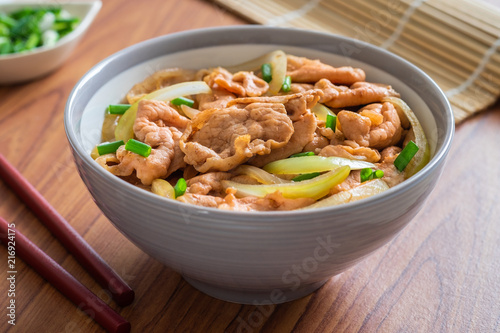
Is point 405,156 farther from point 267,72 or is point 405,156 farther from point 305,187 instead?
point 267,72

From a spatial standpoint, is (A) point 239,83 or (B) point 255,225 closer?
(B) point 255,225

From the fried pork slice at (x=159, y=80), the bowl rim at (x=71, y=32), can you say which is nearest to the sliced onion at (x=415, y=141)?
the fried pork slice at (x=159, y=80)

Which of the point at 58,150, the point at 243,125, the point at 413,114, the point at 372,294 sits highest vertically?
the point at 413,114

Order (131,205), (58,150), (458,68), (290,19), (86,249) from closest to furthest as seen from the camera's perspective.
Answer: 1. (131,205)
2. (86,249)
3. (58,150)
4. (458,68)
5. (290,19)

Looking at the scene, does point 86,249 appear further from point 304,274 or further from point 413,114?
point 413,114

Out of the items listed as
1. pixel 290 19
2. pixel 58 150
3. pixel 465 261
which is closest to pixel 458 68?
pixel 290 19

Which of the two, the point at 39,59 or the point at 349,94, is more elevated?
the point at 349,94

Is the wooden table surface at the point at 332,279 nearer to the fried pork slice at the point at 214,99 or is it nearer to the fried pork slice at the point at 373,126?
the fried pork slice at the point at 373,126

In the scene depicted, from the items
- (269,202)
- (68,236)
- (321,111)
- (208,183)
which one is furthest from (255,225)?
(68,236)
